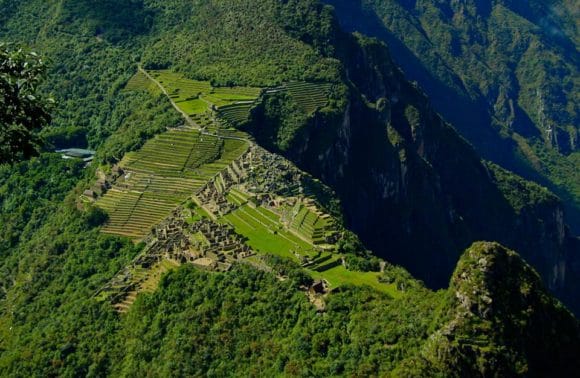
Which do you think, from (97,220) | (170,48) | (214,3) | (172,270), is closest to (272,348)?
(172,270)

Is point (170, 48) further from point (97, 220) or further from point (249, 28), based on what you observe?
point (97, 220)

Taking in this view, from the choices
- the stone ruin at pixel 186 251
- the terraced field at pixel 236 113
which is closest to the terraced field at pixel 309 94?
the terraced field at pixel 236 113

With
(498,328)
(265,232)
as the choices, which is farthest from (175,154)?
(498,328)

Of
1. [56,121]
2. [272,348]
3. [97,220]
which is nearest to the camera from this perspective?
[272,348]

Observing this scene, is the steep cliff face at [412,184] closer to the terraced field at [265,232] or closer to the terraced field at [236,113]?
the terraced field at [236,113]

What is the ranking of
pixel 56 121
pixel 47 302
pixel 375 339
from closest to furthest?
pixel 375 339 < pixel 47 302 < pixel 56 121

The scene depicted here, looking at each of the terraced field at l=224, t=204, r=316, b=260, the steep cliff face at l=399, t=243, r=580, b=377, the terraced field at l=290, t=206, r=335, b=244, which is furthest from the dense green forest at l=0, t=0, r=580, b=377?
the terraced field at l=224, t=204, r=316, b=260

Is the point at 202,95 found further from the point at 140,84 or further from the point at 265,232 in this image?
the point at 265,232
